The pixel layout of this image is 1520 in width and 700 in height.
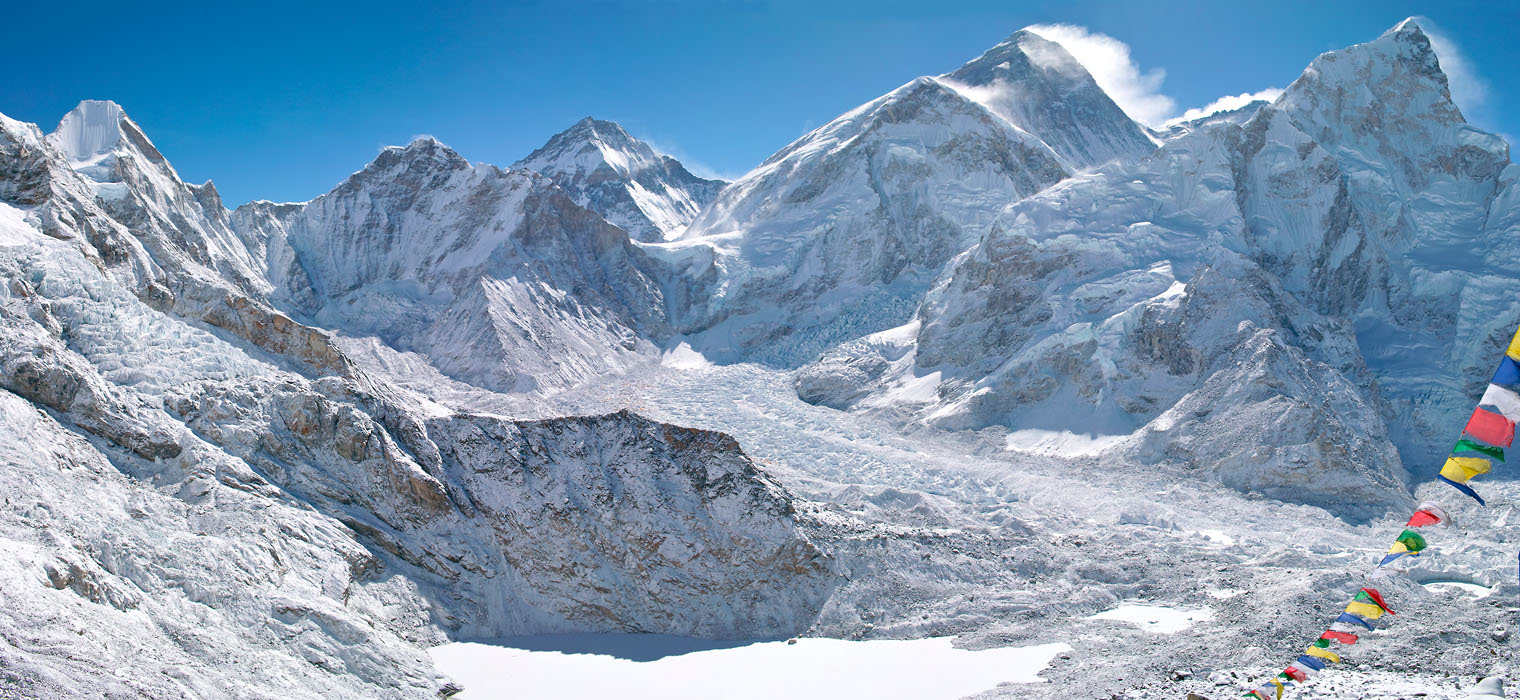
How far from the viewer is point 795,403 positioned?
48.8m

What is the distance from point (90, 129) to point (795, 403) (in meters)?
39.4

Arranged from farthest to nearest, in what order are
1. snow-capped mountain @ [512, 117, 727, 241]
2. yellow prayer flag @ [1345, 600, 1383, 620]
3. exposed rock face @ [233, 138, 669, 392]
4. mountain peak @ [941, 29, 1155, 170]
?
snow-capped mountain @ [512, 117, 727, 241]
mountain peak @ [941, 29, 1155, 170]
exposed rock face @ [233, 138, 669, 392]
yellow prayer flag @ [1345, 600, 1383, 620]

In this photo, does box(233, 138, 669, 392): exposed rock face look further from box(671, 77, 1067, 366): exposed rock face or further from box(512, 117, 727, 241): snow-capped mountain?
box(512, 117, 727, 241): snow-capped mountain

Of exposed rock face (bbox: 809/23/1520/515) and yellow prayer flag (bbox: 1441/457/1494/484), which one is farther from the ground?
exposed rock face (bbox: 809/23/1520/515)

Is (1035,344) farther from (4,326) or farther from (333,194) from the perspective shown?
(333,194)

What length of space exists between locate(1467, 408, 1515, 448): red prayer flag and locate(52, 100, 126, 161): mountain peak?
5833 cm

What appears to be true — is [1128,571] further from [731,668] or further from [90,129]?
[90,129]

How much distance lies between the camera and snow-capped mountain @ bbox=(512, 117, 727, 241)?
98.2 metres

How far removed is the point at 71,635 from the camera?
45.4 ft

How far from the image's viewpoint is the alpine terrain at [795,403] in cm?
1808

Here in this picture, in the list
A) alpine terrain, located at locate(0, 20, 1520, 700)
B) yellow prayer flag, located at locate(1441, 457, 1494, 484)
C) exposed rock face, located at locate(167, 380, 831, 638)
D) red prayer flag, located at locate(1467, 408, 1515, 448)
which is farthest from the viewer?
exposed rock face, located at locate(167, 380, 831, 638)

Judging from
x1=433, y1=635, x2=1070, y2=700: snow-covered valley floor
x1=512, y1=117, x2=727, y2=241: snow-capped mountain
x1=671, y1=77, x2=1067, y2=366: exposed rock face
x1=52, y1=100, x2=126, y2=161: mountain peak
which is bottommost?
x1=433, y1=635, x2=1070, y2=700: snow-covered valley floor

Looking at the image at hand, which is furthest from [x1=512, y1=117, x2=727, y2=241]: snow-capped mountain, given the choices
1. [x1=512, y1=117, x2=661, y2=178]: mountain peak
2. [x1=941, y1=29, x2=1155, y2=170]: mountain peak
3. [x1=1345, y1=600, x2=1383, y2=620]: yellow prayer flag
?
[x1=1345, y1=600, x2=1383, y2=620]: yellow prayer flag

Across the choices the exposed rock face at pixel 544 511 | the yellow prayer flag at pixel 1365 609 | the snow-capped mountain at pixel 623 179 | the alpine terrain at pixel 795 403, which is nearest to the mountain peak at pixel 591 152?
the snow-capped mountain at pixel 623 179
